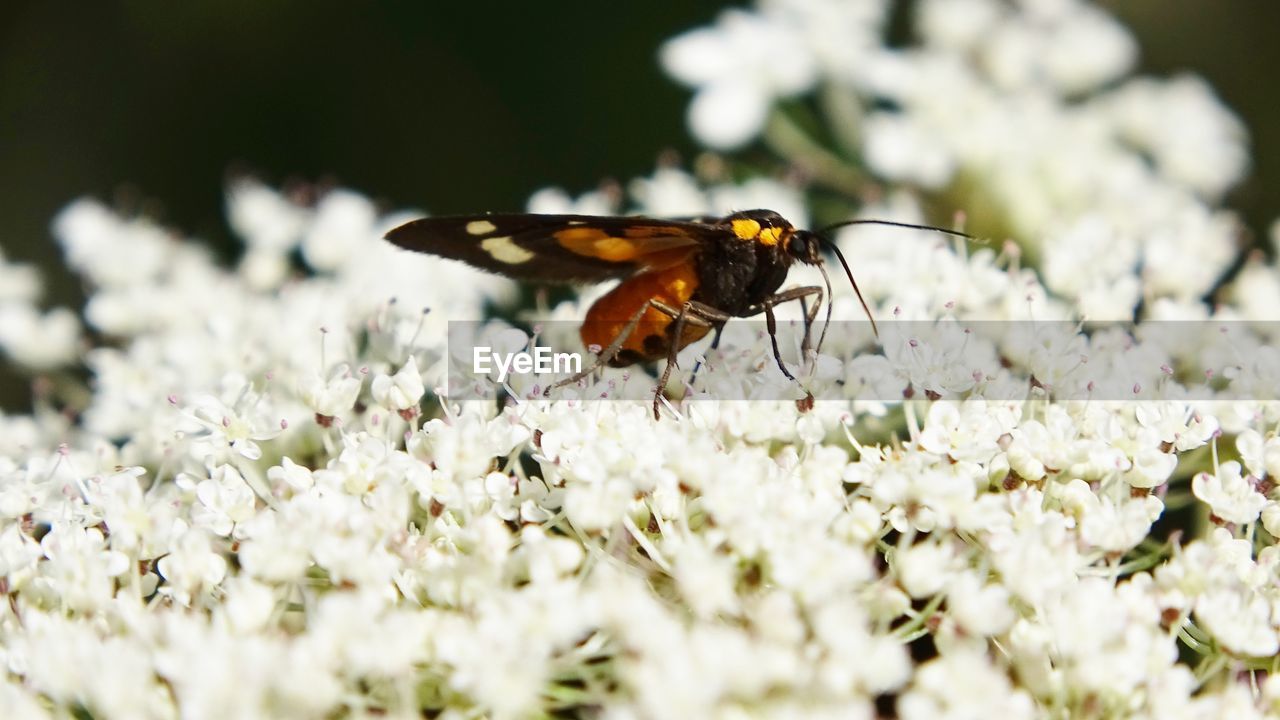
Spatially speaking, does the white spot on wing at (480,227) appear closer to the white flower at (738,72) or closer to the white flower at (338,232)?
the white flower at (338,232)

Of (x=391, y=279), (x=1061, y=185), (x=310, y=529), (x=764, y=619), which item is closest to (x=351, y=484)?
(x=310, y=529)

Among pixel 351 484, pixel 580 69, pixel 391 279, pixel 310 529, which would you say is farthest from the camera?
pixel 580 69

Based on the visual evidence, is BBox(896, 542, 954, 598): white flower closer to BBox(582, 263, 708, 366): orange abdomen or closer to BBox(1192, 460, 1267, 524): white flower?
BBox(1192, 460, 1267, 524): white flower

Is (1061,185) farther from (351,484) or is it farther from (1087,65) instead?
(351,484)

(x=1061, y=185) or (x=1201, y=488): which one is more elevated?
(x=1061, y=185)

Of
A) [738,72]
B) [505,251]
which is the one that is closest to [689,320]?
[505,251]

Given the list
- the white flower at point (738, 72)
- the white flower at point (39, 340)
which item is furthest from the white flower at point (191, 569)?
the white flower at point (738, 72)
